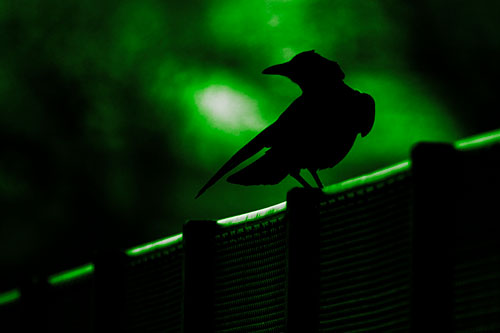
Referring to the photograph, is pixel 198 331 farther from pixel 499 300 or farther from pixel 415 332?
pixel 499 300

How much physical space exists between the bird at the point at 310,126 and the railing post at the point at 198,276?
0.25m

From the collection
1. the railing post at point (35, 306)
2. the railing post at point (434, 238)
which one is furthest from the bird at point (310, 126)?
the railing post at point (35, 306)

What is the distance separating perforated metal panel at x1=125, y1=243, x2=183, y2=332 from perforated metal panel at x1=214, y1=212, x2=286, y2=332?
309 mm

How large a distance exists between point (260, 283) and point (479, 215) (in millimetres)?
1001

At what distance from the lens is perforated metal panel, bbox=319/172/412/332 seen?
197cm

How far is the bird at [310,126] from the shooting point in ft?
9.42

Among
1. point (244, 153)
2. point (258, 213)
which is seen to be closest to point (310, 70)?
point (244, 153)

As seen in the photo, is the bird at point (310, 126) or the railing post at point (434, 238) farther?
the bird at point (310, 126)

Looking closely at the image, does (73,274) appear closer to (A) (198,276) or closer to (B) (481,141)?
(A) (198,276)

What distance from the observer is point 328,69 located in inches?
120

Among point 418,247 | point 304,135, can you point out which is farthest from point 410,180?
point 304,135

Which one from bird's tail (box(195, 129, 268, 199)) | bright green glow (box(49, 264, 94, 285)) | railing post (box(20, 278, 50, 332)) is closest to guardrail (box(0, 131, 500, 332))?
bird's tail (box(195, 129, 268, 199))

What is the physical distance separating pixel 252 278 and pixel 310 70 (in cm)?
97

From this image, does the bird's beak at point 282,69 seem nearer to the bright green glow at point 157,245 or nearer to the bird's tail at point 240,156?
the bird's tail at point 240,156
